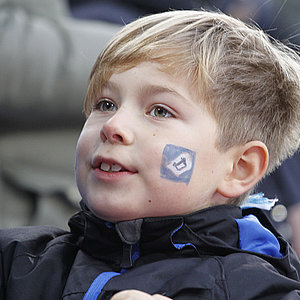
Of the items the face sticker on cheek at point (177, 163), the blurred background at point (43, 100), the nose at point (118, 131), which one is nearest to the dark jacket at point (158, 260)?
the face sticker on cheek at point (177, 163)

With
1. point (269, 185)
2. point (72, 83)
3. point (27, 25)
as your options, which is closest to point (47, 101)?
point (72, 83)

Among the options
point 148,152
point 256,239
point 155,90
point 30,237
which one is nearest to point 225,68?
point 155,90

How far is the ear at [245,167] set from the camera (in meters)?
1.85

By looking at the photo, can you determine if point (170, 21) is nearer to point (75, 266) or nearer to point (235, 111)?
point (235, 111)

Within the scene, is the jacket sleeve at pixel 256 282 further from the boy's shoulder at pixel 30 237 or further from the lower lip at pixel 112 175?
the boy's shoulder at pixel 30 237

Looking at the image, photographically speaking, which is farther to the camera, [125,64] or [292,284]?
[125,64]

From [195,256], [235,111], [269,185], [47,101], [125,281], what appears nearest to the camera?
[125,281]

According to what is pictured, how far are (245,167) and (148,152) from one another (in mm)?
322

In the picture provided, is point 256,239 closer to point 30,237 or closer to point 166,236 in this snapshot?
point 166,236

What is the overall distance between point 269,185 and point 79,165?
163 cm

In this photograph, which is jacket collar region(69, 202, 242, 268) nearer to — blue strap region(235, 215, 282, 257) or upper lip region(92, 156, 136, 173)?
blue strap region(235, 215, 282, 257)

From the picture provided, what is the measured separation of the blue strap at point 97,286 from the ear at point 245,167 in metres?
0.39

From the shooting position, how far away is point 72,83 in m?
2.98

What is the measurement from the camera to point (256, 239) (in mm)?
1792
